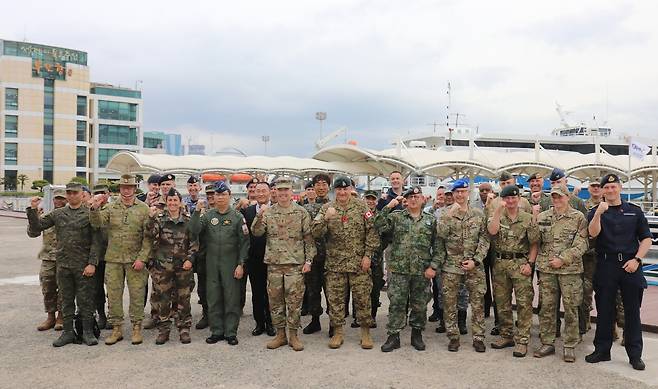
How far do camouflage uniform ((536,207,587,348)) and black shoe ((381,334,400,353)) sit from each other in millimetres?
1307

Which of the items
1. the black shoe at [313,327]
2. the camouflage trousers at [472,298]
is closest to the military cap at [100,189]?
the black shoe at [313,327]

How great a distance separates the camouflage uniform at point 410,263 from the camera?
196 inches

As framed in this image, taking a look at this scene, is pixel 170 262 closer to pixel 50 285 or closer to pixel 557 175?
pixel 50 285

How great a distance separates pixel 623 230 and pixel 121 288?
4.63 metres

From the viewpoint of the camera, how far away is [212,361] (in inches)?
181

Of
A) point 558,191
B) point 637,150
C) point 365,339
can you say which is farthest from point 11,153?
point 558,191

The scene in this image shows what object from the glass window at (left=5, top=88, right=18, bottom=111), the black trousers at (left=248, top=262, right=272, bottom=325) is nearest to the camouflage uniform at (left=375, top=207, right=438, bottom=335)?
the black trousers at (left=248, top=262, right=272, bottom=325)

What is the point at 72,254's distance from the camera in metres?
5.08

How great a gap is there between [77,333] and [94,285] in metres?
0.52

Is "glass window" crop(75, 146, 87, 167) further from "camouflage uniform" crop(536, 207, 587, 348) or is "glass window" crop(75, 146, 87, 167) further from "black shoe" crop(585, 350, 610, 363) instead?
"black shoe" crop(585, 350, 610, 363)

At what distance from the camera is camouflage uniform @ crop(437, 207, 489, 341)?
16.3 feet

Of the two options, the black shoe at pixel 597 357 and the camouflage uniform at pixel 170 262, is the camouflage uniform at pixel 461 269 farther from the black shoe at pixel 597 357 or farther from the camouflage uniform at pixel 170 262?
the camouflage uniform at pixel 170 262

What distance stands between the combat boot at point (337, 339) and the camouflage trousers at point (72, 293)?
2372mm

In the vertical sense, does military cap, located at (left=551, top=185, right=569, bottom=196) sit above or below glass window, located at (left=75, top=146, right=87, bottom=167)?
below
